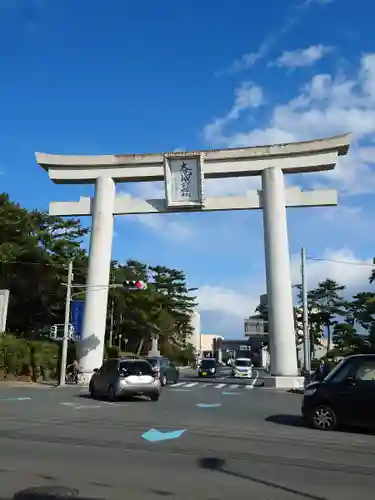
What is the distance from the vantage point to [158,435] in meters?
11.0

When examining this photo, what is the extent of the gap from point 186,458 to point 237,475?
1388 mm

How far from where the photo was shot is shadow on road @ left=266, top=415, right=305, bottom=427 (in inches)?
516

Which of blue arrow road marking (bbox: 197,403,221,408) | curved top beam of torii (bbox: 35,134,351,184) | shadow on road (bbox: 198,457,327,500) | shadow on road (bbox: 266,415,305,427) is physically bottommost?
shadow on road (bbox: 198,457,327,500)

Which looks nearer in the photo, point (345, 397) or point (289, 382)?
point (345, 397)

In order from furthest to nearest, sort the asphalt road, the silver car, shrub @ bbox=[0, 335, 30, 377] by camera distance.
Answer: shrub @ bbox=[0, 335, 30, 377], the silver car, the asphalt road

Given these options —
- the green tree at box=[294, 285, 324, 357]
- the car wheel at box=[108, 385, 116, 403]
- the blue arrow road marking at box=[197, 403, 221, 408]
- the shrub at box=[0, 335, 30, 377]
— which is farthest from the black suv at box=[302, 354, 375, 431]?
the green tree at box=[294, 285, 324, 357]

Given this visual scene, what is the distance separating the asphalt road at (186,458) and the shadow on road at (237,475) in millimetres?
12

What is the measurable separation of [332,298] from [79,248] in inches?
1503

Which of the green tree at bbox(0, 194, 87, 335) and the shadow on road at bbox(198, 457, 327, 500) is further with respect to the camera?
the green tree at bbox(0, 194, 87, 335)

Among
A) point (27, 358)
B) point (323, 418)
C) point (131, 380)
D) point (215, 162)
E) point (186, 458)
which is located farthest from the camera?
point (27, 358)

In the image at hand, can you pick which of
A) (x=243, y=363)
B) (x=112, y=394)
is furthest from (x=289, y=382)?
(x=243, y=363)

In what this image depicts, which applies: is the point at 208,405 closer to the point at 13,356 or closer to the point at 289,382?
the point at 289,382

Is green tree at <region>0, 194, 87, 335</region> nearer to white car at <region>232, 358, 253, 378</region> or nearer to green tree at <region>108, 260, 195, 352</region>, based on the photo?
green tree at <region>108, 260, 195, 352</region>

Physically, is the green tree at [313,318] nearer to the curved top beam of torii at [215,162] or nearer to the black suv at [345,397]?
the curved top beam of torii at [215,162]
